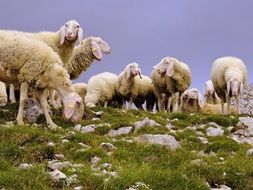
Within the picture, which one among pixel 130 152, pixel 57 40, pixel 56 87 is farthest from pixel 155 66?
pixel 130 152

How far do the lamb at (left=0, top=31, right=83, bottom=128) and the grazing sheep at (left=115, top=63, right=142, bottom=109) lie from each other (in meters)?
11.8

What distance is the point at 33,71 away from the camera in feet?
53.6

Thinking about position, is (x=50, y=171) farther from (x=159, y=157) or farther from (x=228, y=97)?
(x=228, y=97)

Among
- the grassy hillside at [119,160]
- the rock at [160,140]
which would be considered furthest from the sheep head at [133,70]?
the rock at [160,140]

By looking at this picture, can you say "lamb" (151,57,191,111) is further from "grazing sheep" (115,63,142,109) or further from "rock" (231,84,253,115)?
"rock" (231,84,253,115)

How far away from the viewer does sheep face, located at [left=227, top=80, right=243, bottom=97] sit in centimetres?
2404

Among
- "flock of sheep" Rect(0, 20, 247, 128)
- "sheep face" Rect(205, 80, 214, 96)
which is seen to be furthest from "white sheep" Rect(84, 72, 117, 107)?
"sheep face" Rect(205, 80, 214, 96)

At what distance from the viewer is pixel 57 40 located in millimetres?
20594

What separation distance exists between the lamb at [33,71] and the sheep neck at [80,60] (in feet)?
19.9

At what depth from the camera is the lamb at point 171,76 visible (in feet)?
86.6

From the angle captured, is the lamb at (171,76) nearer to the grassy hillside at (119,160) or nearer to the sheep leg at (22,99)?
the grassy hillside at (119,160)

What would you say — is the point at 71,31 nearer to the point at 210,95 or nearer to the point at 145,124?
the point at 145,124

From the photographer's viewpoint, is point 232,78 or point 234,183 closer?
point 234,183

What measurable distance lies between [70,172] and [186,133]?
227 inches
